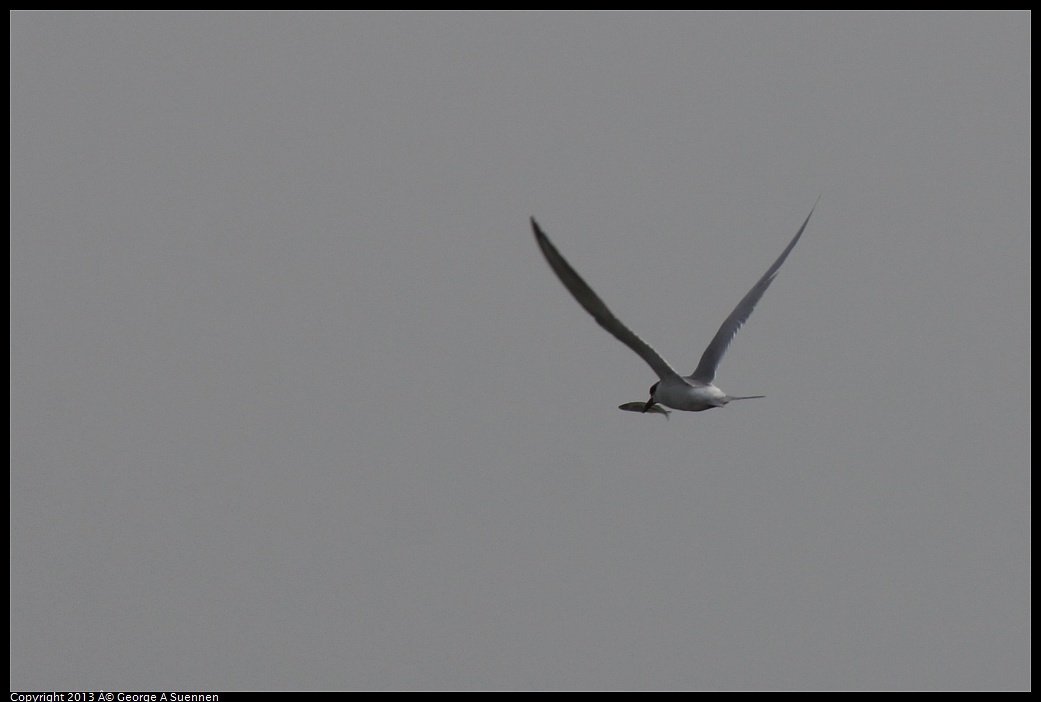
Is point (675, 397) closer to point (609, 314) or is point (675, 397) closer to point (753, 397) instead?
point (753, 397)

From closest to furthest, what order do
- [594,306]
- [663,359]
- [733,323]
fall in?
[594,306] < [663,359] < [733,323]

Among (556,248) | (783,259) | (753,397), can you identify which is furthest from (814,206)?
(556,248)

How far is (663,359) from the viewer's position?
1537cm

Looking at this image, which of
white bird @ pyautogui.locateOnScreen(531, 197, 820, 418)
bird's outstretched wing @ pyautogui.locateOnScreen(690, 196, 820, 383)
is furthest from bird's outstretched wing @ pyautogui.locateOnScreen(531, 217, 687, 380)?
bird's outstretched wing @ pyautogui.locateOnScreen(690, 196, 820, 383)

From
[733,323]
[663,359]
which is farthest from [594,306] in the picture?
[733,323]

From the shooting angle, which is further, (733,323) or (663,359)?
(733,323)

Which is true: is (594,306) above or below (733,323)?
below

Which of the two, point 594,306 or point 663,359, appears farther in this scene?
point 663,359

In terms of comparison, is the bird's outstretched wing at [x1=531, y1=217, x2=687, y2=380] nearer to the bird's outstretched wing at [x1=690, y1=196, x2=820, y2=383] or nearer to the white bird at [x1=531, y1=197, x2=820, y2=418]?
the white bird at [x1=531, y1=197, x2=820, y2=418]

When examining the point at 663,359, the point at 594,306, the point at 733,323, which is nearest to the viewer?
the point at 594,306

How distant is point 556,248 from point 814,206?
6.87 meters

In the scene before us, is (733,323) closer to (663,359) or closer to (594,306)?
(663,359)

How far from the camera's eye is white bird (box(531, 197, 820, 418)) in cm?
1327

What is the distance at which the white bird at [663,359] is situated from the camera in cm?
1327
